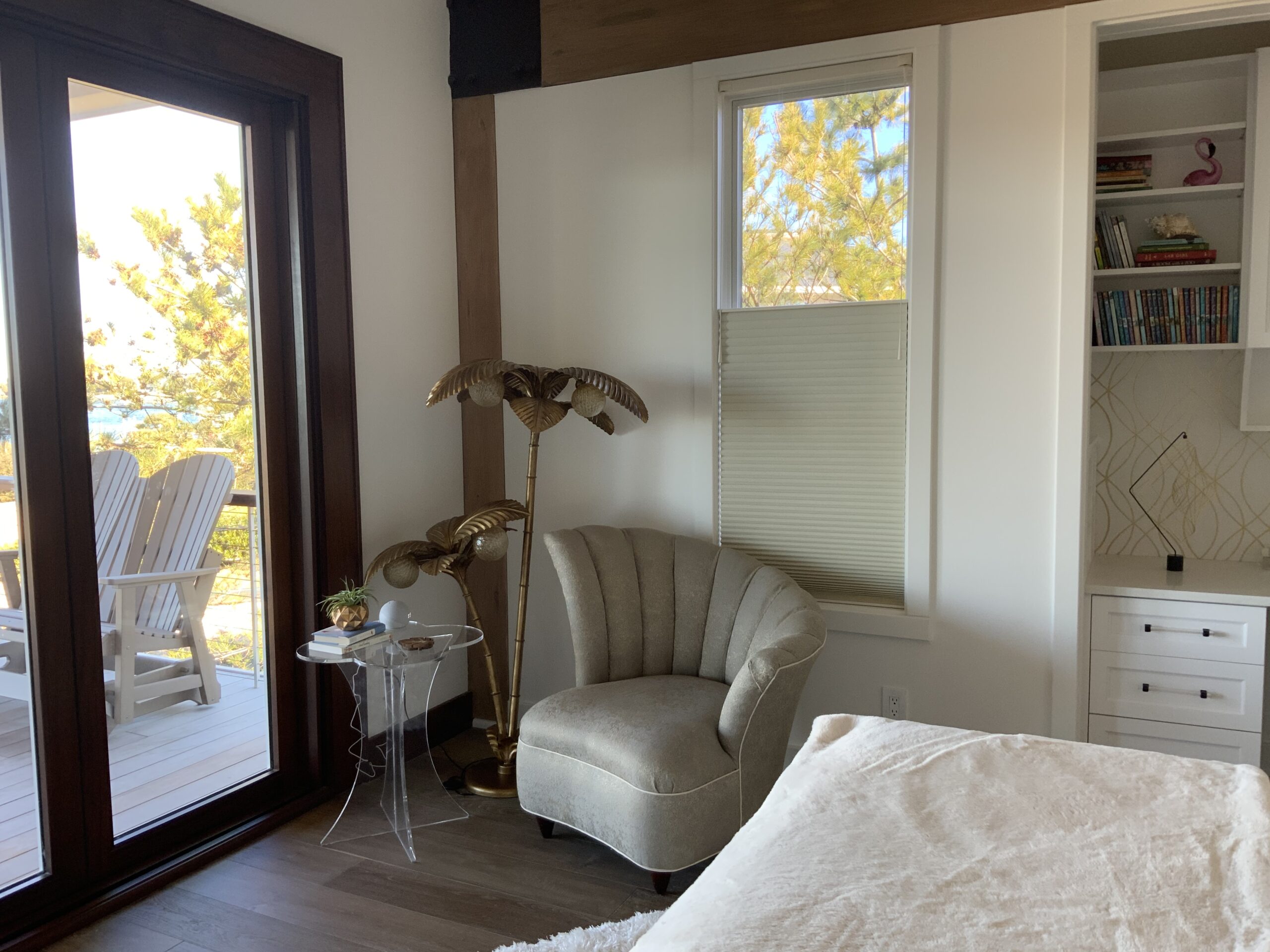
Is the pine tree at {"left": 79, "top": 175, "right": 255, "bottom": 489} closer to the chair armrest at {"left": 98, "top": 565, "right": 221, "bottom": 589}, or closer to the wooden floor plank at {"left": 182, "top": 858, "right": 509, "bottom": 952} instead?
the chair armrest at {"left": 98, "top": 565, "right": 221, "bottom": 589}

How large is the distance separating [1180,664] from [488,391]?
91.7 inches

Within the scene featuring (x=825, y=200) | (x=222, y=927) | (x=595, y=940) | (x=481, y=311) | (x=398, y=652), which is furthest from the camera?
(x=481, y=311)

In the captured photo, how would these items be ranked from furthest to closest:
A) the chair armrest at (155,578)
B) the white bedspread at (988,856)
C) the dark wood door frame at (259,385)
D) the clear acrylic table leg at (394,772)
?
the clear acrylic table leg at (394,772) < the chair armrest at (155,578) < the dark wood door frame at (259,385) < the white bedspread at (988,856)

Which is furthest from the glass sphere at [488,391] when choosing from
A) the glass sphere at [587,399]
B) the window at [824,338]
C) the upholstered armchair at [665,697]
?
the window at [824,338]

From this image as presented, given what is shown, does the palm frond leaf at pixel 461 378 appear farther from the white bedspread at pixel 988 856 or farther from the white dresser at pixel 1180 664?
the white dresser at pixel 1180 664

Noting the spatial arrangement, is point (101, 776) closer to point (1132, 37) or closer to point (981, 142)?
point (981, 142)

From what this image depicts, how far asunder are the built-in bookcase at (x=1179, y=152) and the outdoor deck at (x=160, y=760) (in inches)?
122

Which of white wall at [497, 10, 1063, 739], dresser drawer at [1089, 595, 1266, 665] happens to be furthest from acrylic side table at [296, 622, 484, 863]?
dresser drawer at [1089, 595, 1266, 665]

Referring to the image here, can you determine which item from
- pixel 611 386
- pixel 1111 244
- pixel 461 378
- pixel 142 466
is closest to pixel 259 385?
pixel 142 466

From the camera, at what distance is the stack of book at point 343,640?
269 centimetres

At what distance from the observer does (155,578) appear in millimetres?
2740

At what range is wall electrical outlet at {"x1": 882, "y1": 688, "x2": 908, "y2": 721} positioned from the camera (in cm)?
323

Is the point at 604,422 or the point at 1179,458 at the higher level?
the point at 604,422

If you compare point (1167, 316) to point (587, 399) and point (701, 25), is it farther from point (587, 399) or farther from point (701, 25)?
point (587, 399)
